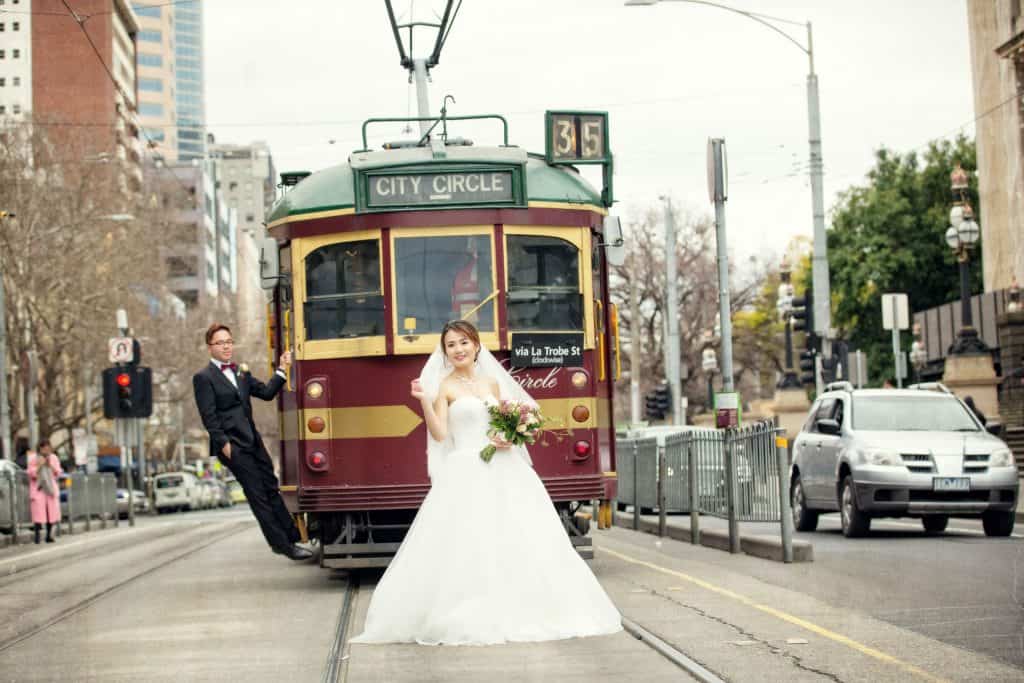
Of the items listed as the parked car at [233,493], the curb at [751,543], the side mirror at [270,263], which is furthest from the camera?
the parked car at [233,493]

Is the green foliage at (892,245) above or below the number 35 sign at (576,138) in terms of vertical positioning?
above

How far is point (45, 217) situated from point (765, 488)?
3523 cm

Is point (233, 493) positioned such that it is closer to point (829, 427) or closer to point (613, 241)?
point (829, 427)

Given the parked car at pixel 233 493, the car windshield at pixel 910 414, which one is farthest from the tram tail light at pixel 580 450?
the parked car at pixel 233 493

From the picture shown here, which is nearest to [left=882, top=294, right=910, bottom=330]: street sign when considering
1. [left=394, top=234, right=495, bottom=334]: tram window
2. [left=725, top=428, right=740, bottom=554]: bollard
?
[left=725, top=428, right=740, bottom=554]: bollard

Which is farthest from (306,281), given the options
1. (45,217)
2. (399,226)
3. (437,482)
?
(45,217)

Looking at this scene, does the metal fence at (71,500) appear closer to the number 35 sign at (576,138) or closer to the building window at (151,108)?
the number 35 sign at (576,138)

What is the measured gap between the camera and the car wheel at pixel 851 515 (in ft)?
63.6

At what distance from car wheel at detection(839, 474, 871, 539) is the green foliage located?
55.0 metres

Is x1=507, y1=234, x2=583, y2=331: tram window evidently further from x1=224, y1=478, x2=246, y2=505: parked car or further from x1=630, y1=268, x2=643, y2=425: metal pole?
x1=224, y1=478, x2=246, y2=505: parked car

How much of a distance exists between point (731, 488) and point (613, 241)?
4.20m

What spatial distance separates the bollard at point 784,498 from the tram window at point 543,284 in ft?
9.15

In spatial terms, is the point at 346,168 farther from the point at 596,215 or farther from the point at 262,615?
the point at 262,615

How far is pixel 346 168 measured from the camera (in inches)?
559
